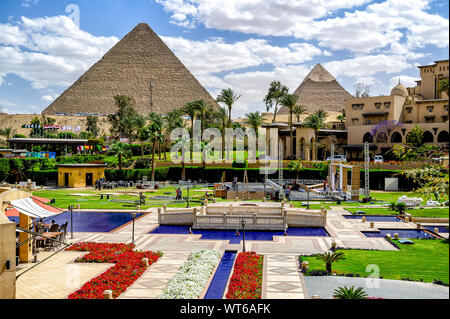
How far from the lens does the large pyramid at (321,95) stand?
188625mm

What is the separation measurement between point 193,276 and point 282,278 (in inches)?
110

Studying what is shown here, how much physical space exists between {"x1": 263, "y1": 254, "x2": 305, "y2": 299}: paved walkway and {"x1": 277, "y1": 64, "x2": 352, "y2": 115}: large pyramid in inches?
6810

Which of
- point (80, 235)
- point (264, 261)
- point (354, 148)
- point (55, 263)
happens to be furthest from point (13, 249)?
point (354, 148)

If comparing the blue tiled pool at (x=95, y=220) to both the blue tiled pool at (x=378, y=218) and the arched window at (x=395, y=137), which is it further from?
the arched window at (x=395, y=137)

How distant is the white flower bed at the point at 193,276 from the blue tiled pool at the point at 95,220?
858 centimetres

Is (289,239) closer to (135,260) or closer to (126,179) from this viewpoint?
(135,260)

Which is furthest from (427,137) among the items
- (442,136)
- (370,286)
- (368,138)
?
(370,286)

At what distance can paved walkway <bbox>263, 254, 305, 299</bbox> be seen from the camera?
436 inches

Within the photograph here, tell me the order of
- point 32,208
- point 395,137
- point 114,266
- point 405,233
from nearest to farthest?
point 32,208
point 114,266
point 405,233
point 395,137

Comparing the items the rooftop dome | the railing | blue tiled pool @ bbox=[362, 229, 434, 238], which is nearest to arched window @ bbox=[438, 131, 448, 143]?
the rooftop dome

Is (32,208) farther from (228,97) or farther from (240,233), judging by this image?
(228,97)

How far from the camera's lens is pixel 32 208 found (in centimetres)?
1343
